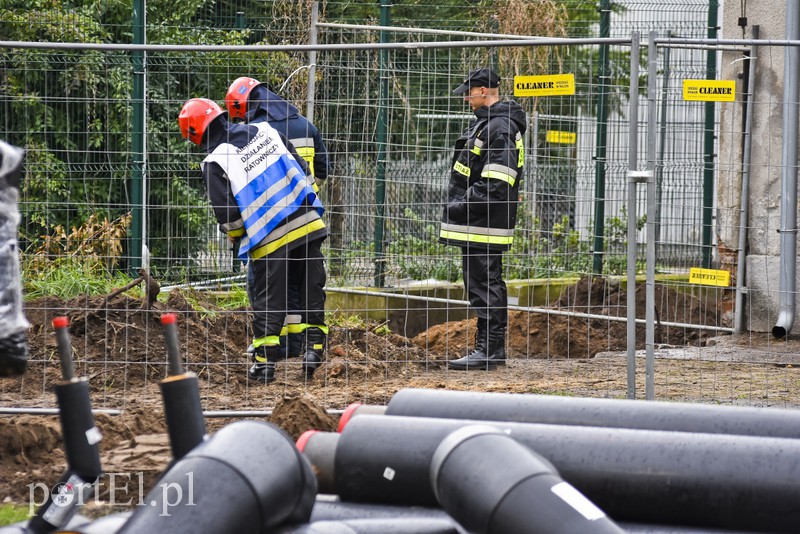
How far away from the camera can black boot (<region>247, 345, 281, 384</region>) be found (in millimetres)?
7823

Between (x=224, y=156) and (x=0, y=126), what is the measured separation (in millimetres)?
4443

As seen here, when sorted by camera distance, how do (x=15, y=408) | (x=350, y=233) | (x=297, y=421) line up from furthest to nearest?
(x=350, y=233) < (x=15, y=408) < (x=297, y=421)

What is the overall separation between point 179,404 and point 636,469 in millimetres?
1615

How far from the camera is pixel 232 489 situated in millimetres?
3469

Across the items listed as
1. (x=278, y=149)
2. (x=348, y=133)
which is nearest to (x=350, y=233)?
(x=348, y=133)

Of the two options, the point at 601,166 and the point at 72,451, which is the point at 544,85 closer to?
the point at 72,451

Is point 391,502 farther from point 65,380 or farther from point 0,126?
point 0,126

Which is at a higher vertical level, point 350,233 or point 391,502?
point 350,233

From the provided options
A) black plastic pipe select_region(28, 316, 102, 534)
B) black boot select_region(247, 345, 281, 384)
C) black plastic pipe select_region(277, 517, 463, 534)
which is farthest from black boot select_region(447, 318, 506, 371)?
black plastic pipe select_region(28, 316, 102, 534)

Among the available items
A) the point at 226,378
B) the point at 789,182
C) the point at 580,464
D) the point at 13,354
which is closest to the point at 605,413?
the point at 580,464

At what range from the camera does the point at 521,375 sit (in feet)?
28.1

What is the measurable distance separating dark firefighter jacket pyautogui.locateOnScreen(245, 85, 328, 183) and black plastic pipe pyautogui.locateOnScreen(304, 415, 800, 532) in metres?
4.04

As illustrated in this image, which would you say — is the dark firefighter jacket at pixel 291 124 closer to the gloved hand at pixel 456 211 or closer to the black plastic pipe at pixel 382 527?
the gloved hand at pixel 456 211

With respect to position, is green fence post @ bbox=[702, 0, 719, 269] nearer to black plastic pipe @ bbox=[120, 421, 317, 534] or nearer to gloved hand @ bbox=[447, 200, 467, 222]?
gloved hand @ bbox=[447, 200, 467, 222]
